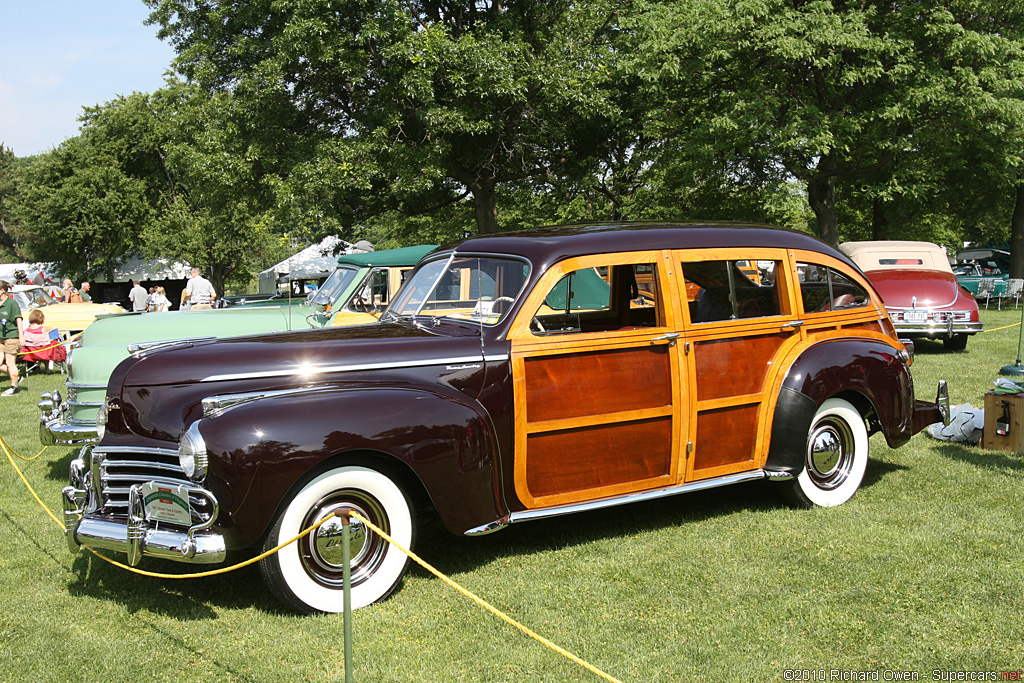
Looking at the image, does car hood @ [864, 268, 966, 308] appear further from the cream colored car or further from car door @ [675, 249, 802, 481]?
the cream colored car

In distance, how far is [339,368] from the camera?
448 centimetres

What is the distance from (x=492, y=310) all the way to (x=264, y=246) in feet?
131

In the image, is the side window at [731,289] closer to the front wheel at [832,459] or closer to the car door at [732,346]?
the car door at [732,346]

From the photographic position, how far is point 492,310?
16.2 feet

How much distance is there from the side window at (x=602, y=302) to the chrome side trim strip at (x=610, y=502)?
1.03 meters

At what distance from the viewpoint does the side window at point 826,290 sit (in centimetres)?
586

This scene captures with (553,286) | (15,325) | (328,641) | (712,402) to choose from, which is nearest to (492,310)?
(553,286)

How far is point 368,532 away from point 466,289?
1.68 meters

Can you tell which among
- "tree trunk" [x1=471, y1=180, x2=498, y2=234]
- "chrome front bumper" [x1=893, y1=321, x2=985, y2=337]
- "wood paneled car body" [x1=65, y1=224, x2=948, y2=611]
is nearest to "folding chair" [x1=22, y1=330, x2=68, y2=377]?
"tree trunk" [x1=471, y1=180, x2=498, y2=234]

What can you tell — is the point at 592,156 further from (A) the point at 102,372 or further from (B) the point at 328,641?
(B) the point at 328,641

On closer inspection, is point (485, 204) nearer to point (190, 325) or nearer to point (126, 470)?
point (190, 325)

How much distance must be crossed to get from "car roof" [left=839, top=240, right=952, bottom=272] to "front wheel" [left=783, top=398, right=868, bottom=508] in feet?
33.7

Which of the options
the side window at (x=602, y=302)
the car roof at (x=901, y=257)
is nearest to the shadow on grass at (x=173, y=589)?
the side window at (x=602, y=302)

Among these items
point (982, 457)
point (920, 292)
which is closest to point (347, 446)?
point (982, 457)
